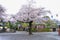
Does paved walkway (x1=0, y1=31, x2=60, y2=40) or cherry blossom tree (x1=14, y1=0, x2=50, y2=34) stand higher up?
cherry blossom tree (x1=14, y1=0, x2=50, y2=34)

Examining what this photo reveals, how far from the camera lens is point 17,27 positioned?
4.36 metres

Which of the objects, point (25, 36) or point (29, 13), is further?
point (29, 13)

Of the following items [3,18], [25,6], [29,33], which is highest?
[25,6]

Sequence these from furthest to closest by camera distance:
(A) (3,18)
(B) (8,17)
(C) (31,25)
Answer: (C) (31,25), (B) (8,17), (A) (3,18)

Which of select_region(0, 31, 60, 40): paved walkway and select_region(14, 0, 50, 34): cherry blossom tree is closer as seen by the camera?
select_region(0, 31, 60, 40): paved walkway

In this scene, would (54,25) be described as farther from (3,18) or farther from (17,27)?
(3,18)

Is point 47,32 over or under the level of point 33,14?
under

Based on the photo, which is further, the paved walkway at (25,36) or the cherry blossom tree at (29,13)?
the cherry blossom tree at (29,13)

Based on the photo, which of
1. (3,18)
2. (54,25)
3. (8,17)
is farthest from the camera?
(8,17)

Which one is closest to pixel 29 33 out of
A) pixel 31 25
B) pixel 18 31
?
pixel 31 25

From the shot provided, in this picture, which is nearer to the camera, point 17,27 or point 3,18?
point 17,27

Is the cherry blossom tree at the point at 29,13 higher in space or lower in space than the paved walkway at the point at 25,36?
higher

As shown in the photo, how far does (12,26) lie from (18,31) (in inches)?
8.0

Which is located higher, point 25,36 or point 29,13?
point 29,13
